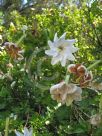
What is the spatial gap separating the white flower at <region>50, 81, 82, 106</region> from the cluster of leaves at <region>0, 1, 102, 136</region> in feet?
0.70

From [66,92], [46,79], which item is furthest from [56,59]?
[46,79]

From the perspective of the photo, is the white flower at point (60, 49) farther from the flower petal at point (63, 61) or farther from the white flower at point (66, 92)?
the white flower at point (66, 92)

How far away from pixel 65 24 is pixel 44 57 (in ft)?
2.20

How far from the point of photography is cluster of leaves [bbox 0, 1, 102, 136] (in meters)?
2.10

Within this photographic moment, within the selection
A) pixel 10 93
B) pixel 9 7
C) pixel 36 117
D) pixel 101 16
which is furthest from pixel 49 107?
pixel 9 7

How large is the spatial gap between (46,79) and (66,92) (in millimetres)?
746

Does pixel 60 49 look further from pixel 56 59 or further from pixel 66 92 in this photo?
pixel 66 92

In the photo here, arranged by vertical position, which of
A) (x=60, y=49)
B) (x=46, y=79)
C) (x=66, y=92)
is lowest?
(x=46, y=79)

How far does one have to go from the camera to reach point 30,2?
1477cm

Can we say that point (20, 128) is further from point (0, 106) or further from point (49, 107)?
point (0, 106)

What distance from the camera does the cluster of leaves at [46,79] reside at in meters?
2.10

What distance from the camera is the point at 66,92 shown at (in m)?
1.52

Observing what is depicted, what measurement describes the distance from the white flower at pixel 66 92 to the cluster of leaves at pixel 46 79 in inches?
8.4

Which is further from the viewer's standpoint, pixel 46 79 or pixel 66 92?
pixel 46 79
